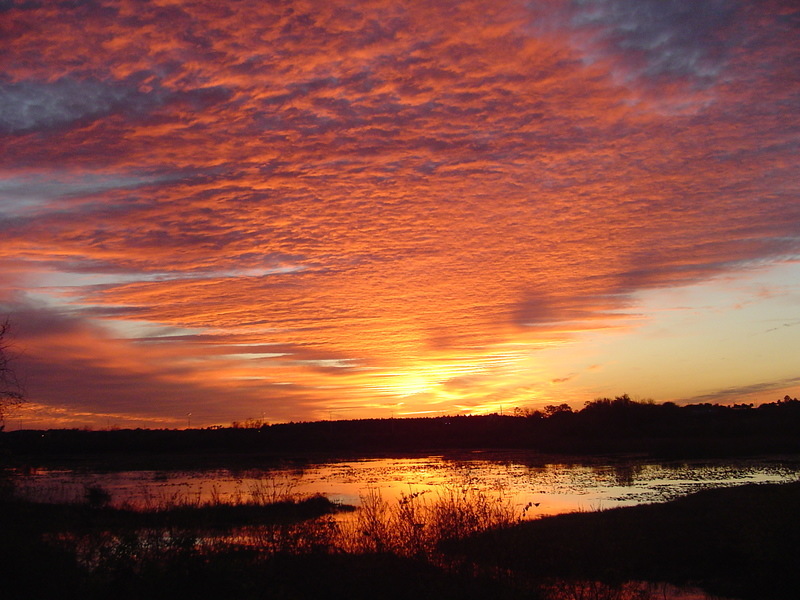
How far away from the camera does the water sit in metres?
31.0

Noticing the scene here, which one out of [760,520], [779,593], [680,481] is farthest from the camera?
[680,481]

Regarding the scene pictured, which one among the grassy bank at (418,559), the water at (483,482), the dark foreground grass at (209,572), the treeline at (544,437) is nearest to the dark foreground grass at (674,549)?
the grassy bank at (418,559)

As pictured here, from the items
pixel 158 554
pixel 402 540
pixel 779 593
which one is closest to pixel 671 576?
pixel 779 593

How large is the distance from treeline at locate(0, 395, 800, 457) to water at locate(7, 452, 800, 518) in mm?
16585

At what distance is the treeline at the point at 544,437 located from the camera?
75125mm

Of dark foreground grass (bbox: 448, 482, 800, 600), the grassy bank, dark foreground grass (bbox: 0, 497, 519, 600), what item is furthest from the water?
dark foreground grass (bbox: 0, 497, 519, 600)

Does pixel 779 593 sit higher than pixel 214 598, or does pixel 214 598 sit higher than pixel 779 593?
pixel 214 598

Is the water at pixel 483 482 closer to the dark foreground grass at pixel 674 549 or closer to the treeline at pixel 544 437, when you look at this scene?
the dark foreground grass at pixel 674 549

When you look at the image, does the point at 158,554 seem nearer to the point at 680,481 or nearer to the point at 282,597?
the point at 282,597

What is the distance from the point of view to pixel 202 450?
105m

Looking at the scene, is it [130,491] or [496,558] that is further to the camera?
[130,491]

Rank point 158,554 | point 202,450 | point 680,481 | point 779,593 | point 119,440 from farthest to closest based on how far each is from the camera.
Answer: point 119,440
point 202,450
point 680,481
point 779,593
point 158,554

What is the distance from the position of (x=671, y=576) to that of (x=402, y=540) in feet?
22.8

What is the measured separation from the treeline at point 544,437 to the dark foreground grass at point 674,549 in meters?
46.3
